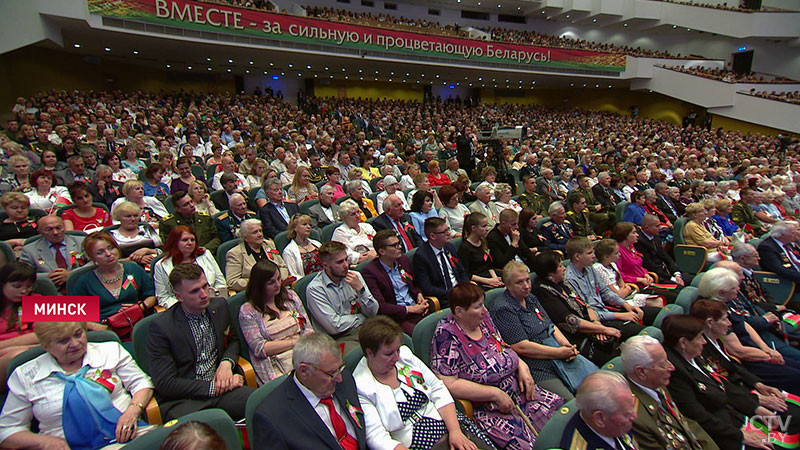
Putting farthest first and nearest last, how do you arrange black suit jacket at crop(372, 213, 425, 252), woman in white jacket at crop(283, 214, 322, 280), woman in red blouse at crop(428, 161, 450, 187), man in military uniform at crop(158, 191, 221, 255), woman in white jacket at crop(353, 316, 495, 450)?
woman in red blouse at crop(428, 161, 450, 187) < black suit jacket at crop(372, 213, 425, 252) < man in military uniform at crop(158, 191, 221, 255) < woman in white jacket at crop(283, 214, 322, 280) < woman in white jacket at crop(353, 316, 495, 450)

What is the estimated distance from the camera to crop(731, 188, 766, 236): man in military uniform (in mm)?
5469

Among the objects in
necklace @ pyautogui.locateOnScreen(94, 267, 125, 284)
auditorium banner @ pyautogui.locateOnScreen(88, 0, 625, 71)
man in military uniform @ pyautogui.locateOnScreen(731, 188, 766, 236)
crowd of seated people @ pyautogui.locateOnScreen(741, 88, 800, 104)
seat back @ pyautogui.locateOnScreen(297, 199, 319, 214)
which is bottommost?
man in military uniform @ pyautogui.locateOnScreen(731, 188, 766, 236)

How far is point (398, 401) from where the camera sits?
180 cm

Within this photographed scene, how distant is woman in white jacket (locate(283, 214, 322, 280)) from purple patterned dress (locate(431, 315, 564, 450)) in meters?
1.37

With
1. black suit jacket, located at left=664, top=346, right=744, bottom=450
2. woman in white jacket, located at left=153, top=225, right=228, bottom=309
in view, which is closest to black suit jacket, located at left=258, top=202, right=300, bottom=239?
woman in white jacket, located at left=153, top=225, right=228, bottom=309

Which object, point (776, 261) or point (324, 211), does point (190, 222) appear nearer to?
point (324, 211)

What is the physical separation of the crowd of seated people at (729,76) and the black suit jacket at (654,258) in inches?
823

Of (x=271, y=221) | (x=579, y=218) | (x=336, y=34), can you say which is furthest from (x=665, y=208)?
(x=336, y=34)

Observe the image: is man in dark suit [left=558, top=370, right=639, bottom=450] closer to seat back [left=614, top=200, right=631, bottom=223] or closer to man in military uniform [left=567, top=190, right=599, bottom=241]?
man in military uniform [left=567, top=190, right=599, bottom=241]

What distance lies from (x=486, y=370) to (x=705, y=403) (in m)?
1.13

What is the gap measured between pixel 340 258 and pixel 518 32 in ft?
77.2

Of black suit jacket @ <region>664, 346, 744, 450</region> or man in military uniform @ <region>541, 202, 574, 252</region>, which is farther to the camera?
man in military uniform @ <region>541, 202, 574, 252</region>

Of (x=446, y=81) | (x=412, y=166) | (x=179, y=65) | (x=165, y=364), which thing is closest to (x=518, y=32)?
(x=446, y=81)

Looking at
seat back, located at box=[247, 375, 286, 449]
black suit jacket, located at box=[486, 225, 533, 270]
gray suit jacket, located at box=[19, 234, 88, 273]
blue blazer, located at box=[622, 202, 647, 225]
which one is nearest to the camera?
seat back, located at box=[247, 375, 286, 449]
